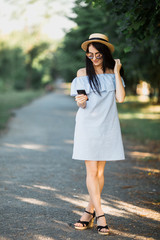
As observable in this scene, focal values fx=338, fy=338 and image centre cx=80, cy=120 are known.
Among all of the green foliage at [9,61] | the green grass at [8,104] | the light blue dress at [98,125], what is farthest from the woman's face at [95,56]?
the green foliage at [9,61]

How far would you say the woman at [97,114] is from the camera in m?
3.58

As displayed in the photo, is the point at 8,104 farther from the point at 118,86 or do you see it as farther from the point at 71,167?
the point at 118,86

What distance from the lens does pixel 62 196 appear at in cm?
482

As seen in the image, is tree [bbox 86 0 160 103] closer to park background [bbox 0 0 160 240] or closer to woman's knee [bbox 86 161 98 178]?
park background [bbox 0 0 160 240]

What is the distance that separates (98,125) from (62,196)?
1.68 meters

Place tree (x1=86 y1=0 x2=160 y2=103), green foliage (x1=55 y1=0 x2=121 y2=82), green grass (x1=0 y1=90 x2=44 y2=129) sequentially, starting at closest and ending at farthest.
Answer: tree (x1=86 y1=0 x2=160 y2=103) → green foliage (x1=55 y1=0 x2=121 y2=82) → green grass (x1=0 y1=90 x2=44 y2=129)

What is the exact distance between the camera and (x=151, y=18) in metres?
5.04

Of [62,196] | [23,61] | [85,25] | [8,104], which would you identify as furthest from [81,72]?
[23,61]

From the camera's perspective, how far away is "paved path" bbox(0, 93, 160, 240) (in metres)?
3.60

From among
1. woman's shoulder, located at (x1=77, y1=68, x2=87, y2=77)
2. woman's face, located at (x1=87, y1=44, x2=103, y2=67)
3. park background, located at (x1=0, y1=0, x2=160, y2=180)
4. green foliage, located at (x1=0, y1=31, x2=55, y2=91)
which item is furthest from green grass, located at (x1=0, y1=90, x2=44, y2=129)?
green foliage, located at (x1=0, y1=31, x2=55, y2=91)

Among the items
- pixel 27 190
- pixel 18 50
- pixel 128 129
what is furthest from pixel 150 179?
pixel 18 50

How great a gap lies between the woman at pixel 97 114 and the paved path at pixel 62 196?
356mm

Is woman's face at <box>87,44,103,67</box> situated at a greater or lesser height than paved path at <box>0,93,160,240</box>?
greater

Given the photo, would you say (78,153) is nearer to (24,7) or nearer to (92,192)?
(92,192)
